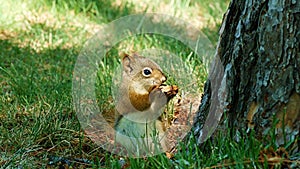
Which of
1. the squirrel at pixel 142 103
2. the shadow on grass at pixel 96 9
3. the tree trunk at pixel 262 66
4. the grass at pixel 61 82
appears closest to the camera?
the tree trunk at pixel 262 66

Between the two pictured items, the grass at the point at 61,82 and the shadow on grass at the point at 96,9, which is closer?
the grass at the point at 61,82

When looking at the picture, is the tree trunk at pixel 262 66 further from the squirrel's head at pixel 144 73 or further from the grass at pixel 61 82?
the squirrel's head at pixel 144 73

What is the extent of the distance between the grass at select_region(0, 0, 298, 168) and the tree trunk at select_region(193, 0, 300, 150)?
3.6 inches

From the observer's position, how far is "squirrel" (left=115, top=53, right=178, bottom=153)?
2566mm

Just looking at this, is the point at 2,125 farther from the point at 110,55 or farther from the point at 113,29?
the point at 113,29

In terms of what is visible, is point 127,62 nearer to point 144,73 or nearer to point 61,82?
point 144,73

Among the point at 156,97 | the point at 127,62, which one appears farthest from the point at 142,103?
the point at 127,62

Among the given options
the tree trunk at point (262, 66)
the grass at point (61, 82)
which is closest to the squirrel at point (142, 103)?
the grass at point (61, 82)

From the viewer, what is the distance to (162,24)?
4.97 meters

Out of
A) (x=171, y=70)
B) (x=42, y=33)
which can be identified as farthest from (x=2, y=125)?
(x=42, y=33)

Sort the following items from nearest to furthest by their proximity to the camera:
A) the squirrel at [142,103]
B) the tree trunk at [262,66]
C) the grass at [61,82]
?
the tree trunk at [262,66] → the grass at [61,82] → the squirrel at [142,103]

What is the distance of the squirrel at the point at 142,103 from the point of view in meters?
2.57

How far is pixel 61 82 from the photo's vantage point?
358 centimetres

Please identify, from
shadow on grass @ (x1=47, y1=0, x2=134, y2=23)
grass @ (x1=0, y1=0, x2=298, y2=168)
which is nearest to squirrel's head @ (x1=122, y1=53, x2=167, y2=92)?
grass @ (x1=0, y1=0, x2=298, y2=168)
